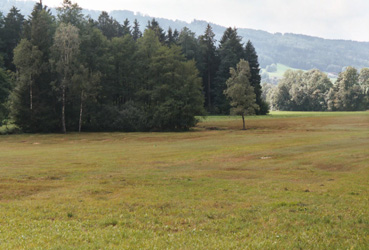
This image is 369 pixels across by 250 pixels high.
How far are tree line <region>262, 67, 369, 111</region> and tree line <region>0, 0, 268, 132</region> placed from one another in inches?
4562

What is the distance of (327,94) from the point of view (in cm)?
17862

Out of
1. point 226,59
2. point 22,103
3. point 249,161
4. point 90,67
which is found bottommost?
point 249,161

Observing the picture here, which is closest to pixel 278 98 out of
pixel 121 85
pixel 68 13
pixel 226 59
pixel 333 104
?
pixel 333 104

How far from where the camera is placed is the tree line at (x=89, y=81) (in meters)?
68.3

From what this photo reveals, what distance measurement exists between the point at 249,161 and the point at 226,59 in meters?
95.9

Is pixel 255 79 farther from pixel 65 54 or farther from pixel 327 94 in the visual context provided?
pixel 65 54

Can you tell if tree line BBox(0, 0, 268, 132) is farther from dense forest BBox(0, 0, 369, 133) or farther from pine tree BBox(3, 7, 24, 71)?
pine tree BBox(3, 7, 24, 71)

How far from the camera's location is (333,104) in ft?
566

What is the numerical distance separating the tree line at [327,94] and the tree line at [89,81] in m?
116

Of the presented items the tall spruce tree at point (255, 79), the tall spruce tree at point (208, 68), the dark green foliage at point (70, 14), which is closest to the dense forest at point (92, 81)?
the dark green foliage at point (70, 14)

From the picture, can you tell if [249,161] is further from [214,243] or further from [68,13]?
[68,13]

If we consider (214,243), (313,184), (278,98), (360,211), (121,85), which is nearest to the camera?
(214,243)

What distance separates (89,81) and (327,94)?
474ft

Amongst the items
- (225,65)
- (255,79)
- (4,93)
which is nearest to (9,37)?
(4,93)
